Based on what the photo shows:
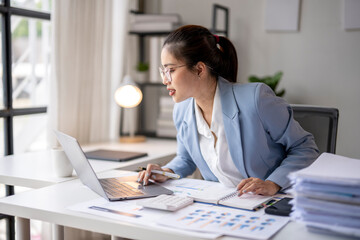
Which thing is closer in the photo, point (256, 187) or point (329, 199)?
point (329, 199)

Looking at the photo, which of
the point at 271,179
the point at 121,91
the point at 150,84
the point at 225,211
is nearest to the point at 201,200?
the point at 225,211

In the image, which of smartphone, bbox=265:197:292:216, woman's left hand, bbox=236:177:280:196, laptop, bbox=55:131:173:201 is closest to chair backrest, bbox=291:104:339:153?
woman's left hand, bbox=236:177:280:196

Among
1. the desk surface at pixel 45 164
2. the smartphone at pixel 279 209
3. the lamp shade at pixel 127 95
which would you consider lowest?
the desk surface at pixel 45 164

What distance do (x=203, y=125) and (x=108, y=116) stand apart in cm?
151

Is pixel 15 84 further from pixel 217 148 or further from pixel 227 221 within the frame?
pixel 227 221

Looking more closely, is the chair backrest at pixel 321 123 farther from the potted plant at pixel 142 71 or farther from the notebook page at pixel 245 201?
the potted plant at pixel 142 71

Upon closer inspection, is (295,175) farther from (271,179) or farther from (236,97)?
(236,97)

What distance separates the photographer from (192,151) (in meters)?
1.73

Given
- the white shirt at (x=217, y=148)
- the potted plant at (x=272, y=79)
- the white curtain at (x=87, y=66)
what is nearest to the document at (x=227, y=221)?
the white shirt at (x=217, y=148)

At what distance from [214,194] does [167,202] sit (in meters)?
0.20

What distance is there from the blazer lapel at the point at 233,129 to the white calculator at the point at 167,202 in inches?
13.3

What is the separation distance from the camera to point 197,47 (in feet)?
5.37

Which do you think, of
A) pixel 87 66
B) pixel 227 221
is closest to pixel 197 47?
pixel 227 221

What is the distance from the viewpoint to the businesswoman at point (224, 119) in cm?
157
